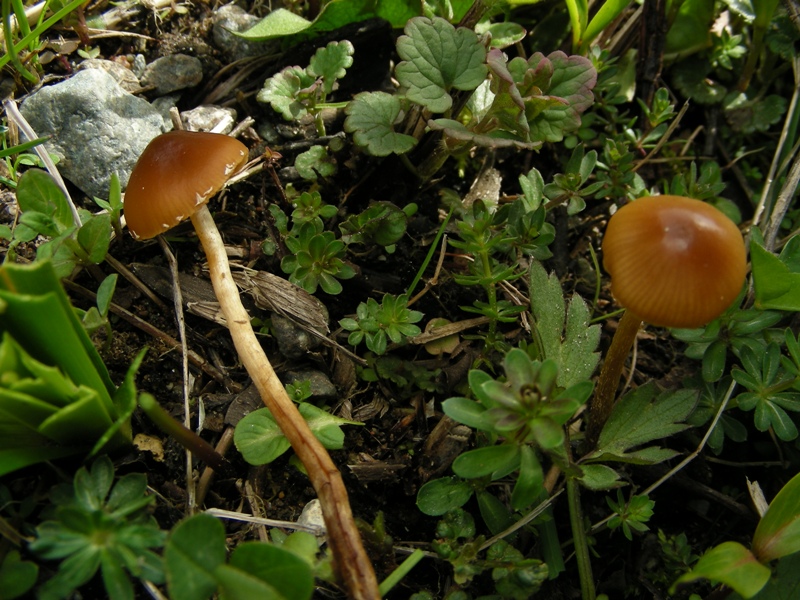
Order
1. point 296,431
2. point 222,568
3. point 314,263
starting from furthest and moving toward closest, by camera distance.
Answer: point 314,263
point 296,431
point 222,568

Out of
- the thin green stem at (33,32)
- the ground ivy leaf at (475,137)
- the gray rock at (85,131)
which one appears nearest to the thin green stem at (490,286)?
the ground ivy leaf at (475,137)

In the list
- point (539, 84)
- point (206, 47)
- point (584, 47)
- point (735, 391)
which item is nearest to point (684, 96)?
point (584, 47)

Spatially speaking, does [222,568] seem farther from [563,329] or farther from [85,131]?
[85,131]

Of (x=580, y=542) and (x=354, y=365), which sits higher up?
(x=354, y=365)

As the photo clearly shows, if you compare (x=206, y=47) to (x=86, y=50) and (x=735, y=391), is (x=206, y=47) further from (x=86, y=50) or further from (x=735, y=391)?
(x=735, y=391)

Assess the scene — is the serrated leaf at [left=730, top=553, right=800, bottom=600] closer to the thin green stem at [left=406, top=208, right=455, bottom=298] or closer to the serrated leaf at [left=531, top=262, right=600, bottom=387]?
the serrated leaf at [left=531, top=262, right=600, bottom=387]

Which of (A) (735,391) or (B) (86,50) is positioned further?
(B) (86,50)

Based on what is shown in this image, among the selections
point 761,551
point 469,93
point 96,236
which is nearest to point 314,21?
point 469,93
